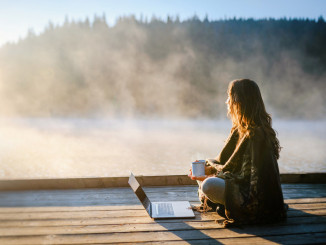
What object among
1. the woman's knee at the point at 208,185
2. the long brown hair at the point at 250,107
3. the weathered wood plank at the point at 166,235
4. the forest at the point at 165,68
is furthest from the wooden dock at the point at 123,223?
the forest at the point at 165,68

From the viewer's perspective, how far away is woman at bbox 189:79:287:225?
158 cm

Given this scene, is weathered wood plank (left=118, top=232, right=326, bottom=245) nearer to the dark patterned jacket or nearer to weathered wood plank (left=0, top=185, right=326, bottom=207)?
the dark patterned jacket

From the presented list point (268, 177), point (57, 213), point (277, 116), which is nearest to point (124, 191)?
point (57, 213)

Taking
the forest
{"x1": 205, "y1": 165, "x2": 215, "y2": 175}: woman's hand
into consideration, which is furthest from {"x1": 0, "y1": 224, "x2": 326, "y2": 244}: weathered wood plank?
the forest

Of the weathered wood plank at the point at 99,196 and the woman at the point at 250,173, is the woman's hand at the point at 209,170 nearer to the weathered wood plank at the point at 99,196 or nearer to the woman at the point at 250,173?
the woman at the point at 250,173

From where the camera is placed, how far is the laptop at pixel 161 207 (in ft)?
5.86

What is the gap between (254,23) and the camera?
45.8m

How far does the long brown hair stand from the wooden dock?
56 cm

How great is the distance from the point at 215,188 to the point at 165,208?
1.58 ft

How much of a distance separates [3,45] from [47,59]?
8.91 metres

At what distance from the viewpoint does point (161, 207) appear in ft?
6.40

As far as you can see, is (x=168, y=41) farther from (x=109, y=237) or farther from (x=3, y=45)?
(x=109, y=237)

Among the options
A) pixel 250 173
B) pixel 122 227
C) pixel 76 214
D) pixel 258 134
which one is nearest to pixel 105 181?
pixel 76 214

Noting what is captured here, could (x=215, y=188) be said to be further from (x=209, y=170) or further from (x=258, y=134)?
(x=258, y=134)
